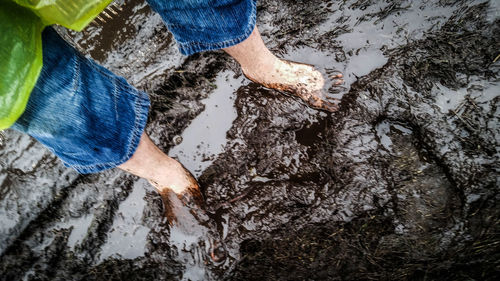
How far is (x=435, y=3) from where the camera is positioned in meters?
1.74

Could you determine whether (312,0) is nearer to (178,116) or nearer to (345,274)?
(178,116)

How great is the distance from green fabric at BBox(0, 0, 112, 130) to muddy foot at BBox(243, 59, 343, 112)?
3.58 feet

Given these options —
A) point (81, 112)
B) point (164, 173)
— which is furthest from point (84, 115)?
point (164, 173)

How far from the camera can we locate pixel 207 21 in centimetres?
123

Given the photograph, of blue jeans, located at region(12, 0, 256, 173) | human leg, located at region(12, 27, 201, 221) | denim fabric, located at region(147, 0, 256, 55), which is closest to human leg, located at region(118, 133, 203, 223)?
human leg, located at region(12, 27, 201, 221)

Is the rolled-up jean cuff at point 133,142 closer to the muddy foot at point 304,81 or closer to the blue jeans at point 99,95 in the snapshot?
the blue jeans at point 99,95

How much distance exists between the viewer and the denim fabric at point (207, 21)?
115 cm

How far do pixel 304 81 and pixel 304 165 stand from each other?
53cm

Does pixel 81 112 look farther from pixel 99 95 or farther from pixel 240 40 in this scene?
pixel 240 40

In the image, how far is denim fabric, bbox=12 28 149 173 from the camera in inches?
37.6

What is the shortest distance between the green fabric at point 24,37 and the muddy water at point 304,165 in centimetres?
112

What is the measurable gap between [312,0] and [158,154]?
1.45m

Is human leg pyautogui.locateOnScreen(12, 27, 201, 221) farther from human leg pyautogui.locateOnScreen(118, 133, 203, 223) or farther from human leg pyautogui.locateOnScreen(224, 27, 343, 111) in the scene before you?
human leg pyautogui.locateOnScreen(224, 27, 343, 111)

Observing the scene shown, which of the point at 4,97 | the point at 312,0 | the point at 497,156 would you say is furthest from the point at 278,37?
the point at 4,97
